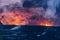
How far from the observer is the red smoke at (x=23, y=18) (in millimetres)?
1772

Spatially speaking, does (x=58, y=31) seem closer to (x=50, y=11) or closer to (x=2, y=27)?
(x=50, y=11)

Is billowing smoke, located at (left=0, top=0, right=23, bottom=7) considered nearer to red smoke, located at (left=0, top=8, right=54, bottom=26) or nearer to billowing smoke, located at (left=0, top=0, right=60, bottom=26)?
billowing smoke, located at (left=0, top=0, right=60, bottom=26)

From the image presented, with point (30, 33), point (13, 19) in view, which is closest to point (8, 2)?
point (13, 19)

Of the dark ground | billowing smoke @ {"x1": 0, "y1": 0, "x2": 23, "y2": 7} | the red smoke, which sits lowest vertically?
the dark ground

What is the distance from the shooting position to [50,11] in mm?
1758

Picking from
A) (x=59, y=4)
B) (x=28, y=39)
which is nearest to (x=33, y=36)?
(x=28, y=39)

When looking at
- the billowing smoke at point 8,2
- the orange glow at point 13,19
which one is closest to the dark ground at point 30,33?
the orange glow at point 13,19

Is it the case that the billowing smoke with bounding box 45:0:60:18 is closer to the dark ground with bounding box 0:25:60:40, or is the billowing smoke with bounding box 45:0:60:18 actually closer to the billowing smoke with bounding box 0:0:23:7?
the dark ground with bounding box 0:25:60:40

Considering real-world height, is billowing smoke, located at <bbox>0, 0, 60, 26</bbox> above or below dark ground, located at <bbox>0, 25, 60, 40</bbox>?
above

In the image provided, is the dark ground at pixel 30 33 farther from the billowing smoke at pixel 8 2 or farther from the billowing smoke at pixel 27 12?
the billowing smoke at pixel 8 2

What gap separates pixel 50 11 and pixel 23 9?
1.01ft

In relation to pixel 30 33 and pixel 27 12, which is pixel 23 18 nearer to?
pixel 27 12

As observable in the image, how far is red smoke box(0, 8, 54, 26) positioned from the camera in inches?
69.8

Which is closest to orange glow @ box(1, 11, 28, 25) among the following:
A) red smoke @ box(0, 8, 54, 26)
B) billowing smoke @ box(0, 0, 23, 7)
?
red smoke @ box(0, 8, 54, 26)
